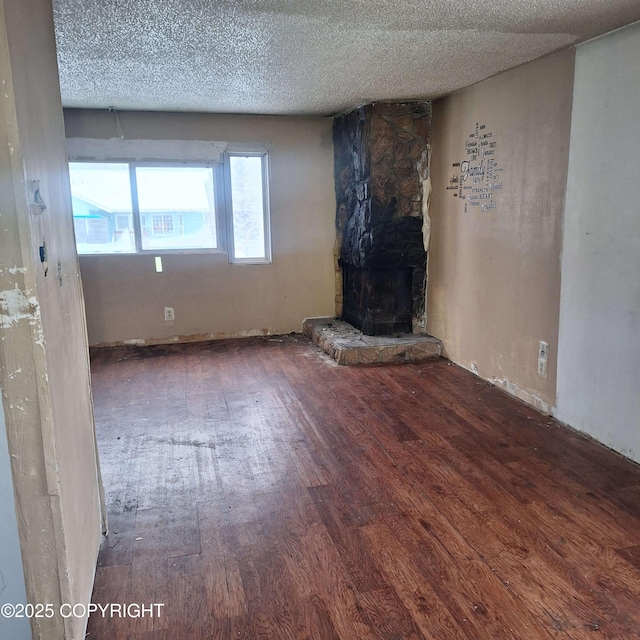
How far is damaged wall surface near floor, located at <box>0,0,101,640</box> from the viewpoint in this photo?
1173mm

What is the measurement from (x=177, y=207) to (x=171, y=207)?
0.05 meters

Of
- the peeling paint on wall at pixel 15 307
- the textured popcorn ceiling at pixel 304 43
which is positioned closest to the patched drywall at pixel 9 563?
the peeling paint on wall at pixel 15 307

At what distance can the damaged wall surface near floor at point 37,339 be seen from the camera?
46.2 inches

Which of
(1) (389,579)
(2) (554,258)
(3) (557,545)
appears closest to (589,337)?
(2) (554,258)

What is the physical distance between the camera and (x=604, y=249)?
2752 millimetres

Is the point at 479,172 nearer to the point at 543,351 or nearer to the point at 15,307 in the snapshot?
the point at 543,351

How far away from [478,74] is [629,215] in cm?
149

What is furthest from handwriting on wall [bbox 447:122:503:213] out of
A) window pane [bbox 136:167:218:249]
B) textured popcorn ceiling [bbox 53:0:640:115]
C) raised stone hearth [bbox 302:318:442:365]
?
window pane [bbox 136:167:218:249]

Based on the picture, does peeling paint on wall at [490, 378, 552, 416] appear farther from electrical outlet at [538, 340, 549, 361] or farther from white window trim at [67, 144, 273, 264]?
white window trim at [67, 144, 273, 264]

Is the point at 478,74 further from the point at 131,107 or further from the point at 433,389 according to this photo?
the point at 131,107

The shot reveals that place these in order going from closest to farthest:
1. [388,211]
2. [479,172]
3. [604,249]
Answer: [604,249]
[479,172]
[388,211]

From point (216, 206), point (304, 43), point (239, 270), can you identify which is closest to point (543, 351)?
point (304, 43)

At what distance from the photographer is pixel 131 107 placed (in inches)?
176

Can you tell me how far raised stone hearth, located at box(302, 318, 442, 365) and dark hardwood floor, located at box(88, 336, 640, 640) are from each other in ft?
2.15
